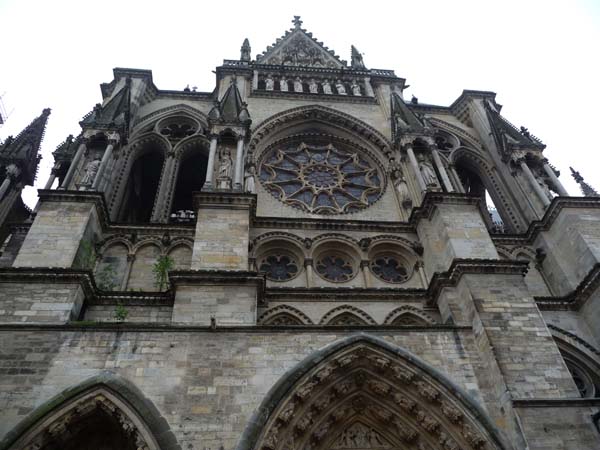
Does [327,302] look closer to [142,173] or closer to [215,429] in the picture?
[215,429]

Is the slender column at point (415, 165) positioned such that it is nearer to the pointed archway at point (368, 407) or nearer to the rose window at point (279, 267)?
the rose window at point (279, 267)

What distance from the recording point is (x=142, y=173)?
17.8 m

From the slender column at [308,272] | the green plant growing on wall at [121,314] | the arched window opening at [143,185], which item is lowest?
the green plant growing on wall at [121,314]

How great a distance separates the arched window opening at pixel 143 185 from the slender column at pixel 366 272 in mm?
7735

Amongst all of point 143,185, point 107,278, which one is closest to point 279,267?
point 107,278

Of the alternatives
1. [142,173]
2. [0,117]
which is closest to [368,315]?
[142,173]

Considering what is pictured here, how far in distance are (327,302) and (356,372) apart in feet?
8.20

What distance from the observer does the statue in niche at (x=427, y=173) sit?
13786 millimetres

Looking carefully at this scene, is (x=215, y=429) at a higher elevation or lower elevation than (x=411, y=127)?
lower

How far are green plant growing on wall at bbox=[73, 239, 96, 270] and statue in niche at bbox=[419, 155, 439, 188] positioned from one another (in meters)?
8.64

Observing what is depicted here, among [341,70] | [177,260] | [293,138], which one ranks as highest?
[341,70]

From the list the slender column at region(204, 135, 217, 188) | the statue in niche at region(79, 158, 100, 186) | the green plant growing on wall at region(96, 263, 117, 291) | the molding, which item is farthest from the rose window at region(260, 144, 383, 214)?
the molding

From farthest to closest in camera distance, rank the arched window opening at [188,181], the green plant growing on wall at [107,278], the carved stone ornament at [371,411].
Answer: the arched window opening at [188,181] < the green plant growing on wall at [107,278] < the carved stone ornament at [371,411]

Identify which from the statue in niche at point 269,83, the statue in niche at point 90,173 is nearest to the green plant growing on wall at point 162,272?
the statue in niche at point 90,173
